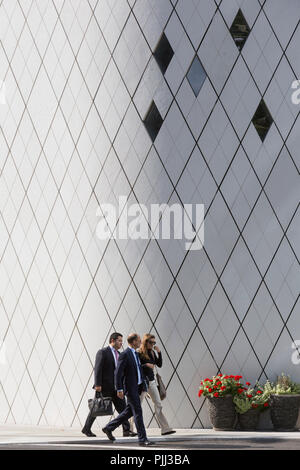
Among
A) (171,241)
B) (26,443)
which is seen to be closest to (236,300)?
(171,241)

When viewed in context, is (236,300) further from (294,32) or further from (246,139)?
(294,32)

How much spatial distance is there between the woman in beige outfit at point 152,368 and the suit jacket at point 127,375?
4.37 feet

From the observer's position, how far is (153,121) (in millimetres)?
20547

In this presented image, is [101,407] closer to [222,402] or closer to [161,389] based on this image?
[161,389]

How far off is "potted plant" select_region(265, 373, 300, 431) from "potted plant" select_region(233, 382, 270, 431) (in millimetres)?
159

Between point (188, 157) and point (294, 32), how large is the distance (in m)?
3.28

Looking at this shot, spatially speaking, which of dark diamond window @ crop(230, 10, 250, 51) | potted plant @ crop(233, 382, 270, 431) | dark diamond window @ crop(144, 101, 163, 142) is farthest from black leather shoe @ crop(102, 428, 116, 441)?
dark diamond window @ crop(230, 10, 250, 51)

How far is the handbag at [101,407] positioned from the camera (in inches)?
714

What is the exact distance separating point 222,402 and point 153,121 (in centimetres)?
581

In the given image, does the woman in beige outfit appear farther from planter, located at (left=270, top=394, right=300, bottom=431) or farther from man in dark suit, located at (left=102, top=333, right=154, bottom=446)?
planter, located at (left=270, top=394, right=300, bottom=431)

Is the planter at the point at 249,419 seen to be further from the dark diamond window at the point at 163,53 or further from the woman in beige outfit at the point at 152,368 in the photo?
the dark diamond window at the point at 163,53

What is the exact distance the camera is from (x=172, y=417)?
19.9 m

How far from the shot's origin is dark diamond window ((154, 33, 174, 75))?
2059 cm

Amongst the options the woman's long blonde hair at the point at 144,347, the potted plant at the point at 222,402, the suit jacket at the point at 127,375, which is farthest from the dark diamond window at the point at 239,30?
the suit jacket at the point at 127,375
